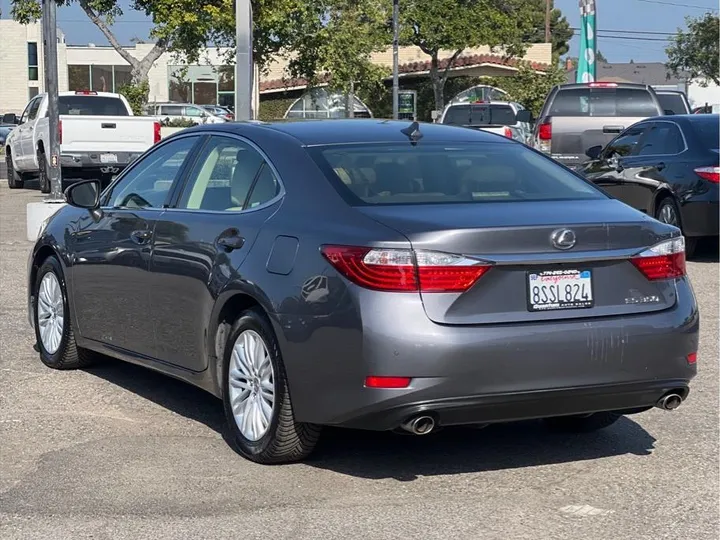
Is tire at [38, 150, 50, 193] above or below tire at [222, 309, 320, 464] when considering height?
above

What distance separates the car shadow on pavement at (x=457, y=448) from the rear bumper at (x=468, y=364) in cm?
54

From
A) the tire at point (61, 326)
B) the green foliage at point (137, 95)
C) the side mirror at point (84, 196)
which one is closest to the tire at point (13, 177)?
the green foliage at point (137, 95)

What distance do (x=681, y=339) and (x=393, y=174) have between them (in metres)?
1.50

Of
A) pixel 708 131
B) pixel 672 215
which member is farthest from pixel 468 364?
pixel 708 131

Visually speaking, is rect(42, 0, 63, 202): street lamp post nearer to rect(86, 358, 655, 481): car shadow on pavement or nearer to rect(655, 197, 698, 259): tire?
rect(655, 197, 698, 259): tire

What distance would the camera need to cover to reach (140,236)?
7.08 meters

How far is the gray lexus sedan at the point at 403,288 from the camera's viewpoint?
5.31 meters

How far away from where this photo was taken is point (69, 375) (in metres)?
8.16

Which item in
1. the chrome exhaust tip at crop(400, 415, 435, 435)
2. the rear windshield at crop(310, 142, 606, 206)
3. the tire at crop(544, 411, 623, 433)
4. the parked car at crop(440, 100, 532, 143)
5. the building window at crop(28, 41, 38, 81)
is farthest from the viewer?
the building window at crop(28, 41, 38, 81)

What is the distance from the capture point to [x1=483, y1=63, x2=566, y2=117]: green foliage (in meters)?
53.3

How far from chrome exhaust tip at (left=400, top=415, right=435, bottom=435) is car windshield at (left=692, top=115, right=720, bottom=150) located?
31.6 feet

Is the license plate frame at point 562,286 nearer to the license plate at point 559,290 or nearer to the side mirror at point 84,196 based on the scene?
the license plate at point 559,290

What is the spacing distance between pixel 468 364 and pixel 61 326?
12.1 ft

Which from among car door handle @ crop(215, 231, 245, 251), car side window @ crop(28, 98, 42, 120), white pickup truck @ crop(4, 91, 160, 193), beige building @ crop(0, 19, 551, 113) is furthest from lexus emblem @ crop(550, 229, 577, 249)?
beige building @ crop(0, 19, 551, 113)
